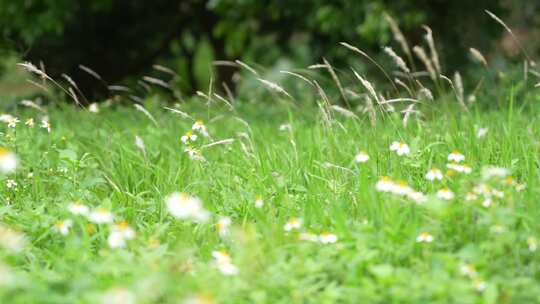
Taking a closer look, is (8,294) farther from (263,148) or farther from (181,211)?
(263,148)

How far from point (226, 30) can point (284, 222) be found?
642 centimetres

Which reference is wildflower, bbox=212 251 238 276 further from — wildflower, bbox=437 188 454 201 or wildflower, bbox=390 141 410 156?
wildflower, bbox=390 141 410 156

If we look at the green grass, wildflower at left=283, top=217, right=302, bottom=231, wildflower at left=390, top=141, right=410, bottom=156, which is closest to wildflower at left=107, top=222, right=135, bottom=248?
the green grass

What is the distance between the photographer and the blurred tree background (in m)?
8.02

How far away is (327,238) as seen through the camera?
279cm

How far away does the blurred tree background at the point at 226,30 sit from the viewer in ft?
26.3

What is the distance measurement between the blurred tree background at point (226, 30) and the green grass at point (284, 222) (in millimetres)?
3449

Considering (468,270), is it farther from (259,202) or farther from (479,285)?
(259,202)

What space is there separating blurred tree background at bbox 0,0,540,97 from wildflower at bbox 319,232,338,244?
4.66 meters

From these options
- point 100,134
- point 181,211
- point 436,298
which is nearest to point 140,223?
point 181,211

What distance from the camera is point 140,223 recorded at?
3.37 meters

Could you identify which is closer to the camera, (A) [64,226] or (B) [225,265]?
(B) [225,265]

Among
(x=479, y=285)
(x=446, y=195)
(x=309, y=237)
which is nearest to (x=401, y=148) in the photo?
(x=446, y=195)

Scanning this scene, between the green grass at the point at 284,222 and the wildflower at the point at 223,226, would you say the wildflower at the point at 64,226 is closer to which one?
the green grass at the point at 284,222
